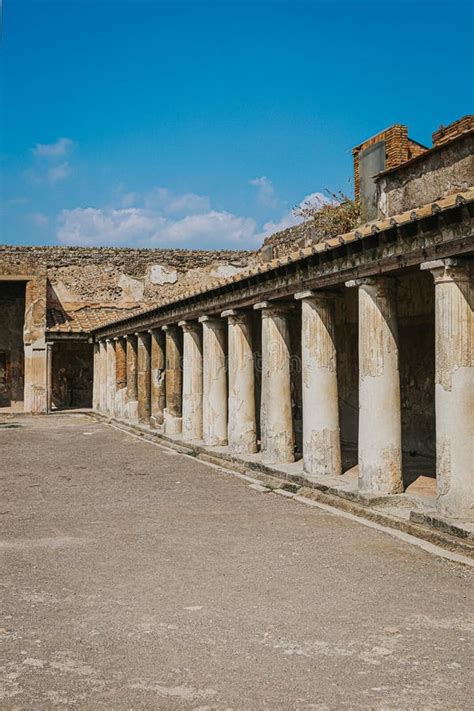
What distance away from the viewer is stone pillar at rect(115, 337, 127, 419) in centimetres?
2333

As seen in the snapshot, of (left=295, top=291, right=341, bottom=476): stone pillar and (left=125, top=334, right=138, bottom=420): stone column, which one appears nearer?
(left=295, top=291, right=341, bottom=476): stone pillar

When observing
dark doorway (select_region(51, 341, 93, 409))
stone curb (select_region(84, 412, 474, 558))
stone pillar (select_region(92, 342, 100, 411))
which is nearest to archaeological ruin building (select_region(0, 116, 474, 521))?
stone curb (select_region(84, 412, 474, 558))

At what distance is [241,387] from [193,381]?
3.19 metres

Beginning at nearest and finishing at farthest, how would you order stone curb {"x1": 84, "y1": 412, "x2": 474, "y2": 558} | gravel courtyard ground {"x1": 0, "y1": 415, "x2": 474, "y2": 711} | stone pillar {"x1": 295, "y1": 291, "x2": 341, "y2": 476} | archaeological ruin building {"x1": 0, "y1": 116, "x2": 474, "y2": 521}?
gravel courtyard ground {"x1": 0, "y1": 415, "x2": 474, "y2": 711}
stone curb {"x1": 84, "y1": 412, "x2": 474, "y2": 558}
archaeological ruin building {"x1": 0, "y1": 116, "x2": 474, "y2": 521}
stone pillar {"x1": 295, "y1": 291, "x2": 341, "y2": 476}

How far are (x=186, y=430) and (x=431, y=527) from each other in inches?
386

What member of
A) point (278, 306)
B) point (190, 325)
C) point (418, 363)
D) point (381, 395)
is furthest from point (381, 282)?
point (190, 325)

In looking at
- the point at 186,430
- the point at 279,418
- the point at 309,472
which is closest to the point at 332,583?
the point at 309,472

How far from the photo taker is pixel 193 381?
53.6ft

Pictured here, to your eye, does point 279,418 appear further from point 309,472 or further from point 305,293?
point 305,293

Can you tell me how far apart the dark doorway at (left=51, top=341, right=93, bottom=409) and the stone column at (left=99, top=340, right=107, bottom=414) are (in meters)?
4.07

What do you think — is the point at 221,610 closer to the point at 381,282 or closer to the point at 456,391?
the point at 456,391

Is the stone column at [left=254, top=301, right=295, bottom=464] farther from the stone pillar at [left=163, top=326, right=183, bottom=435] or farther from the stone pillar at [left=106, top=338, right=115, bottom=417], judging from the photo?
the stone pillar at [left=106, top=338, right=115, bottom=417]

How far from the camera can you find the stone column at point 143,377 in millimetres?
20656

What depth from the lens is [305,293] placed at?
10.3m
